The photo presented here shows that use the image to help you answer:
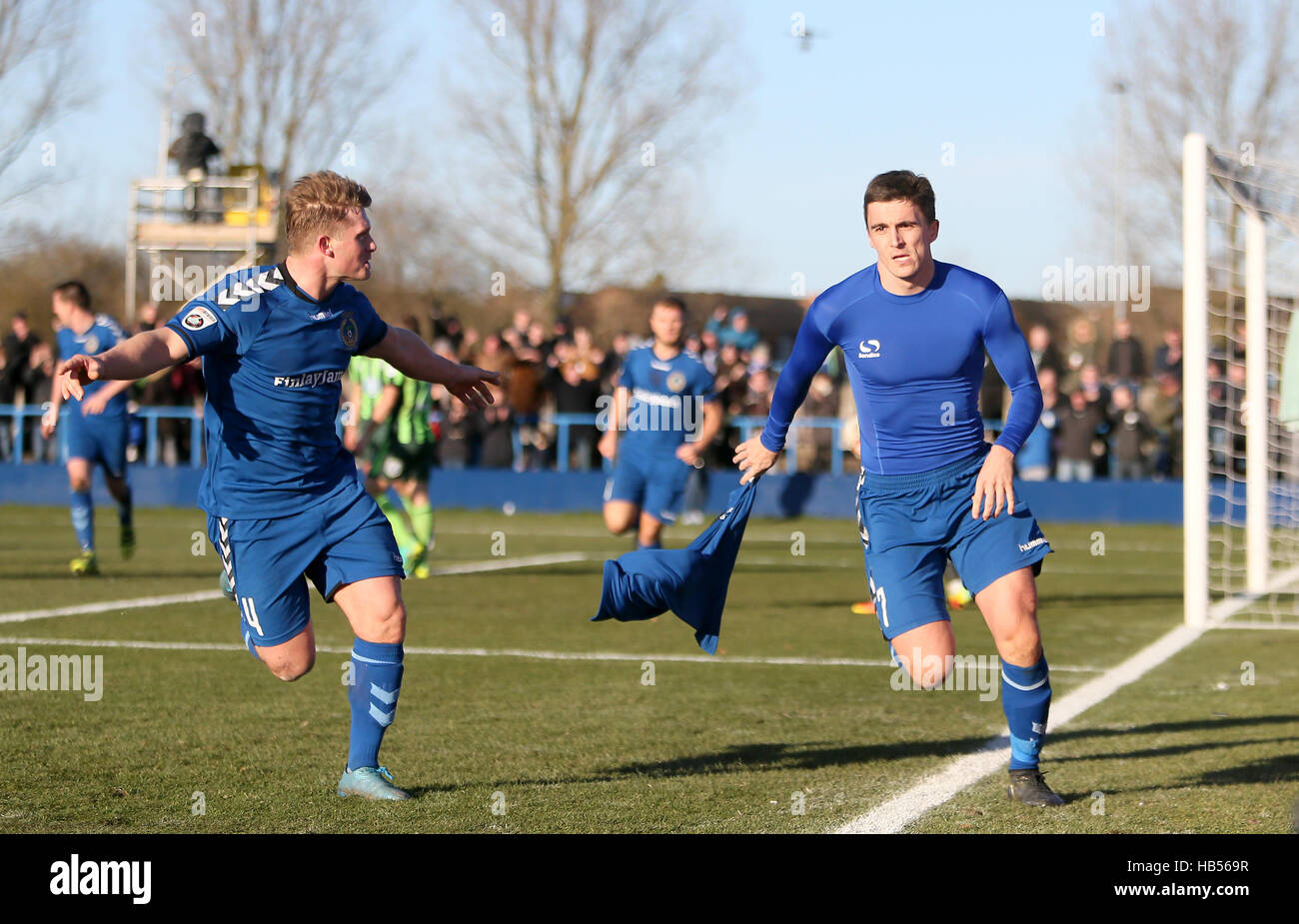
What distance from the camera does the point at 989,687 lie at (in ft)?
28.9

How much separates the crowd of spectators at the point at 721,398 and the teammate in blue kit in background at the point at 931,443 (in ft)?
50.5

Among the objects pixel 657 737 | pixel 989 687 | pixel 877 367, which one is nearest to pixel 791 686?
pixel 989 687

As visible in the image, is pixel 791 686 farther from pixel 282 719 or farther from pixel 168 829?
pixel 168 829

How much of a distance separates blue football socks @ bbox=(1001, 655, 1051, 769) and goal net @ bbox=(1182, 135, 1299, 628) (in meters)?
4.94

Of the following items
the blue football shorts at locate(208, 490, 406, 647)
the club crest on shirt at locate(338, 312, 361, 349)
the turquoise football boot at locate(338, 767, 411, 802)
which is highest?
the club crest on shirt at locate(338, 312, 361, 349)

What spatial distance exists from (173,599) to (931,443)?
7737 mm

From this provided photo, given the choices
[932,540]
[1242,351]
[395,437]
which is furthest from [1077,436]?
[932,540]

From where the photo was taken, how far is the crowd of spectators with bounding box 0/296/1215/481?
22328 millimetres

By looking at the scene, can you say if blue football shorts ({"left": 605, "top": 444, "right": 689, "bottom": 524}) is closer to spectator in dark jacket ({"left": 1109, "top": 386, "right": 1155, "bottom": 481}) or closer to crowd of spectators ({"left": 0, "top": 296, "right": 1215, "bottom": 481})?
crowd of spectators ({"left": 0, "top": 296, "right": 1215, "bottom": 481})

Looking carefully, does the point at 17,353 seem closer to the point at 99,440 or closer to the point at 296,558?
the point at 99,440

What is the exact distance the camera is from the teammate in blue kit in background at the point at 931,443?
18.6 ft

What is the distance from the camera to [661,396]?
11.7m

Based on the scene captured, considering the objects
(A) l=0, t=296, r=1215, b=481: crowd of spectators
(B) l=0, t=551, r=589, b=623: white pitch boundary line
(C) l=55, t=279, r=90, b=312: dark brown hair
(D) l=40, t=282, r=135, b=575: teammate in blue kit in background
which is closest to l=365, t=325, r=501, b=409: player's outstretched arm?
(B) l=0, t=551, r=589, b=623: white pitch boundary line
